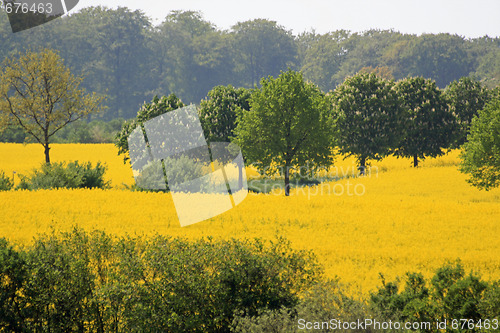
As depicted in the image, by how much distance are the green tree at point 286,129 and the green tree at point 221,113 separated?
21.1 feet

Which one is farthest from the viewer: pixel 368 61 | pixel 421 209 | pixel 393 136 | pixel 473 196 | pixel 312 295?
pixel 368 61

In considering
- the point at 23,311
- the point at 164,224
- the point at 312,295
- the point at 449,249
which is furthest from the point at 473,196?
the point at 23,311

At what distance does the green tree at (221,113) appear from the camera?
4488 centimetres

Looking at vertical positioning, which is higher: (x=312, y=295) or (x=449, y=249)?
(x=312, y=295)

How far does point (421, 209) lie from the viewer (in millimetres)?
27641

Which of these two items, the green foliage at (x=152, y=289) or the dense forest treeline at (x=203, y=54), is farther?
the dense forest treeline at (x=203, y=54)

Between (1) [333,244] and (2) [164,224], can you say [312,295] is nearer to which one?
(1) [333,244]

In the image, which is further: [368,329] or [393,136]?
[393,136]

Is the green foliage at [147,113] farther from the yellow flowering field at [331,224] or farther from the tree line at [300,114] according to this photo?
the yellow flowering field at [331,224]

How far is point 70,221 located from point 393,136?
118 ft

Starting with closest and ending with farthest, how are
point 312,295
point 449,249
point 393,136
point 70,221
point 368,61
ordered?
point 312,295 → point 449,249 → point 70,221 → point 393,136 → point 368,61

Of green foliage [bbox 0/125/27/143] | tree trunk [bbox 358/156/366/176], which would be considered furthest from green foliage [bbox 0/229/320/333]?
green foliage [bbox 0/125/27/143]

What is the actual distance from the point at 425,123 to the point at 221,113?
2066cm

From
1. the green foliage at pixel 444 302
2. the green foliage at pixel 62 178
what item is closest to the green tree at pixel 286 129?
the green foliage at pixel 62 178
